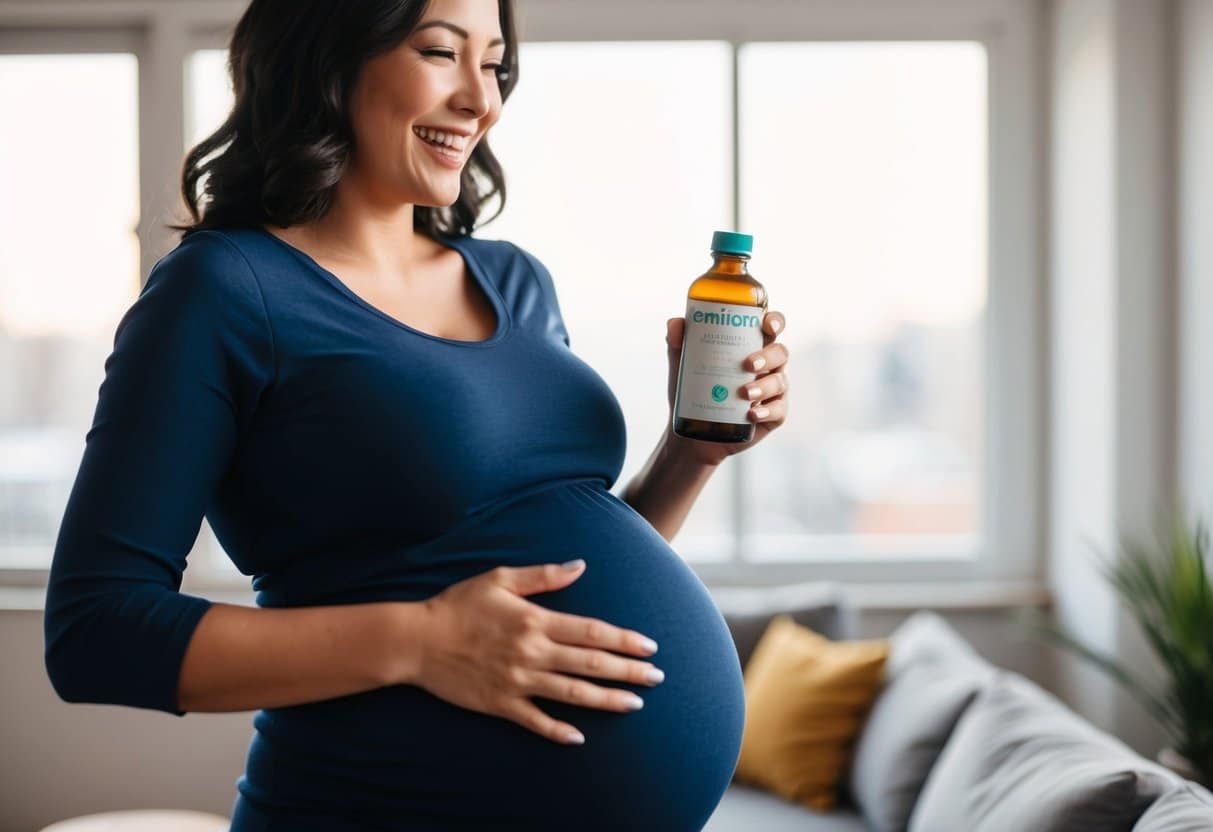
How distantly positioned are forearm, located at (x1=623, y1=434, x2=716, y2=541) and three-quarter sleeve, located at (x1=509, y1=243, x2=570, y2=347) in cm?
15

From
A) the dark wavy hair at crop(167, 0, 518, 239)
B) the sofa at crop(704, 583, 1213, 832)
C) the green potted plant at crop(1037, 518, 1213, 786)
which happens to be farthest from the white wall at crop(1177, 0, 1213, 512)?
the dark wavy hair at crop(167, 0, 518, 239)

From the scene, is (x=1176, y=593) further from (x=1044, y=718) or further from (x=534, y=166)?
(x=534, y=166)

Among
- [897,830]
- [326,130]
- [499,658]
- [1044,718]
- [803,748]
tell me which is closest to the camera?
[499,658]

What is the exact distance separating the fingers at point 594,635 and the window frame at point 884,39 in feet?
7.28

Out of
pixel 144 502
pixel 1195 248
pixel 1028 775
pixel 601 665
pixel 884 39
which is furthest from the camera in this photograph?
Answer: pixel 884 39

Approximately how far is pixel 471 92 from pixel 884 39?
2.38 metres

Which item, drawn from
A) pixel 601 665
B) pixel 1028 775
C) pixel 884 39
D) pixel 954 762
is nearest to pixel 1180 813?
pixel 1028 775

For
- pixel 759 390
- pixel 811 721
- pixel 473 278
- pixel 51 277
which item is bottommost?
pixel 811 721

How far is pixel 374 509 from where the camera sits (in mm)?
822

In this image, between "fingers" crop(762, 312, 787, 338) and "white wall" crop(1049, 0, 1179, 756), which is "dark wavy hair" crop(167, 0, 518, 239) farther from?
"white wall" crop(1049, 0, 1179, 756)

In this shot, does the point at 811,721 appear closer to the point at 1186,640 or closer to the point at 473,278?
the point at 1186,640

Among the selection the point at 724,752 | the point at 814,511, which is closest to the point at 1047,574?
the point at 814,511

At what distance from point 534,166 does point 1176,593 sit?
188 centimetres

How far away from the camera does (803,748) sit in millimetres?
2393
